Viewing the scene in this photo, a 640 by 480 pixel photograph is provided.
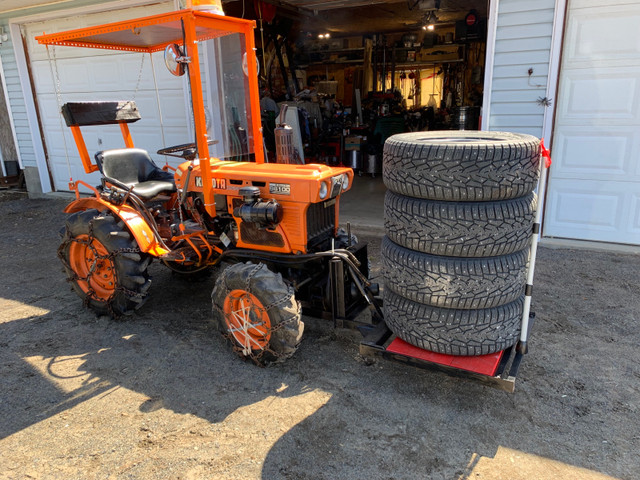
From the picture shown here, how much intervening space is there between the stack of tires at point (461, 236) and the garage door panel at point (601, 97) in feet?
10.5

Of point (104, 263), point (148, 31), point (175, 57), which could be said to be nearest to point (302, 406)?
point (104, 263)

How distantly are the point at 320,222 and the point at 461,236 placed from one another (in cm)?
126

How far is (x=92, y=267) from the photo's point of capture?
3951 millimetres

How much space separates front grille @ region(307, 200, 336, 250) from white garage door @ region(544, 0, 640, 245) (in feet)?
10.7

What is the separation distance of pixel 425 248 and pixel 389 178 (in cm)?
46

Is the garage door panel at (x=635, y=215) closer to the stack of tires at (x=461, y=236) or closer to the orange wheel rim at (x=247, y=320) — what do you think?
the stack of tires at (x=461, y=236)

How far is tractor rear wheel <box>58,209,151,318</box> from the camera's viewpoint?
375cm

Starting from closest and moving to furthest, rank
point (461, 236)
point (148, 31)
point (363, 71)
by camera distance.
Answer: point (461, 236) → point (148, 31) → point (363, 71)

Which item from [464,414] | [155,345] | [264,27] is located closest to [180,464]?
[155,345]

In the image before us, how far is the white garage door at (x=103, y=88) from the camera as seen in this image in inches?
300

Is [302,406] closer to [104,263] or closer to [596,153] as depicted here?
[104,263]

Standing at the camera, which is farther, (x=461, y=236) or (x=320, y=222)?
(x=320, y=222)

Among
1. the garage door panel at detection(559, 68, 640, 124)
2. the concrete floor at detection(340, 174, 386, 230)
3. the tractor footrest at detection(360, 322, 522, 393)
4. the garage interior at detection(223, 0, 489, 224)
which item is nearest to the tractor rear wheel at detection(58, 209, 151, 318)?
the tractor footrest at detection(360, 322, 522, 393)

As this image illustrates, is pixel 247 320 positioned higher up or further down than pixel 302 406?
higher up
